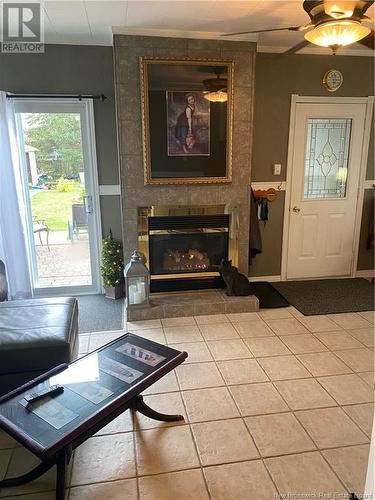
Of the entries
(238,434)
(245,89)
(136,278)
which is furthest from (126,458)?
(245,89)

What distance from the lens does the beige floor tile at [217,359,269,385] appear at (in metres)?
2.46

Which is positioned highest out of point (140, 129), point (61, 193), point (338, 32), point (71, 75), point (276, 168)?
point (71, 75)

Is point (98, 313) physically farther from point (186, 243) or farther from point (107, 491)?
point (107, 491)

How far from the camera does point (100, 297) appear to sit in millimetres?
4000

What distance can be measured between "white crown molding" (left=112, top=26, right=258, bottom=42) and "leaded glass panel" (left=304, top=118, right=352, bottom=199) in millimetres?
1281

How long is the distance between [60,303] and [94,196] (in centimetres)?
164

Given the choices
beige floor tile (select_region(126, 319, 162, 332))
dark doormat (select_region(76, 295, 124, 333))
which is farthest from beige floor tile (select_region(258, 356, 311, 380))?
dark doormat (select_region(76, 295, 124, 333))

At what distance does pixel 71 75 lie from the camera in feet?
11.7

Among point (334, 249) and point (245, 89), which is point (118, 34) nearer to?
point (245, 89)

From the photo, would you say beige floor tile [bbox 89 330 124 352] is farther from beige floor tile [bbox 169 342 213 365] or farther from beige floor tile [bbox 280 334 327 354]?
beige floor tile [bbox 280 334 327 354]

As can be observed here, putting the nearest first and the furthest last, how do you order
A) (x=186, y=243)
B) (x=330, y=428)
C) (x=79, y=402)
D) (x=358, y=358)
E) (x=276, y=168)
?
(x=79, y=402)
(x=330, y=428)
(x=358, y=358)
(x=186, y=243)
(x=276, y=168)

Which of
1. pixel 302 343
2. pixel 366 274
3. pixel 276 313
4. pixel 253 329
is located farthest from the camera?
pixel 366 274

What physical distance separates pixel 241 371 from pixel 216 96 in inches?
96.3

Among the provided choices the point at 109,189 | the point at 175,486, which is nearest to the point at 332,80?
the point at 109,189
